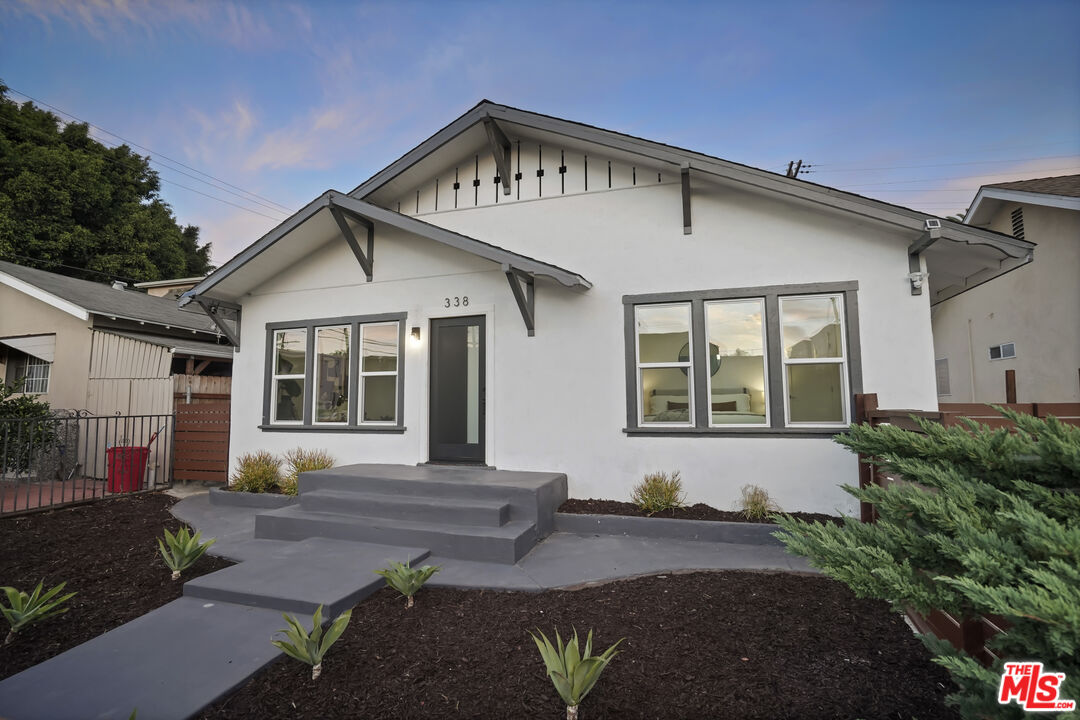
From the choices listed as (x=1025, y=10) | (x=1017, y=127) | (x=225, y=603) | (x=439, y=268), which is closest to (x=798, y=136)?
(x=1017, y=127)

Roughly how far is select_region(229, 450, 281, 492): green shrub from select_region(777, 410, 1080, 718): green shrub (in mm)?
7474

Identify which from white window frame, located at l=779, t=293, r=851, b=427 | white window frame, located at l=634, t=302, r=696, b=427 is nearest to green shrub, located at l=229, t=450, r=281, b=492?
white window frame, located at l=634, t=302, r=696, b=427

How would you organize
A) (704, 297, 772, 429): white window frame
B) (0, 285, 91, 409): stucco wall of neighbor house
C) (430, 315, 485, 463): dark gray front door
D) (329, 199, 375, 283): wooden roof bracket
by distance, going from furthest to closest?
1. (0, 285, 91, 409): stucco wall of neighbor house
2. (430, 315, 485, 463): dark gray front door
3. (329, 199, 375, 283): wooden roof bracket
4. (704, 297, 772, 429): white window frame

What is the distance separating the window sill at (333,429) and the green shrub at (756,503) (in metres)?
4.69

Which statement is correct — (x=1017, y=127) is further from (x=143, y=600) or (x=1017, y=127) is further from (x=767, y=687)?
(x=143, y=600)

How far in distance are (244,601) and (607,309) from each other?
486cm

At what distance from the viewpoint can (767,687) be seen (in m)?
2.46

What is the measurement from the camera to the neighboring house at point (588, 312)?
557cm

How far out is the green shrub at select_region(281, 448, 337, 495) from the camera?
7105 millimetres

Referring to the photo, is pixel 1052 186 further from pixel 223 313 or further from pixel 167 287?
pixel 167 287

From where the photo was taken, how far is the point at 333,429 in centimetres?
752

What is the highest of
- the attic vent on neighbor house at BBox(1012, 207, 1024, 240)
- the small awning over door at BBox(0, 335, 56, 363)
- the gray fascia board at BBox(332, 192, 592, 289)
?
the attic vent on neighbor house at BBox(1012, 207, 1024, 240)

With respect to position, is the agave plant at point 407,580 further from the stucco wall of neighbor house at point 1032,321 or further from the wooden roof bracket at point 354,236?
the stucco wall of neighbor house at point 1032,321

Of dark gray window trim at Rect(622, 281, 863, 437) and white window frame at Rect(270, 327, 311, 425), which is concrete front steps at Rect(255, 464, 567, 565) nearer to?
dark gray window trim at Rect(622, 281, 863, 437)
